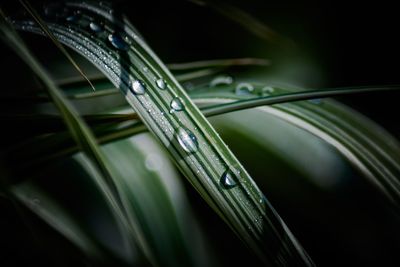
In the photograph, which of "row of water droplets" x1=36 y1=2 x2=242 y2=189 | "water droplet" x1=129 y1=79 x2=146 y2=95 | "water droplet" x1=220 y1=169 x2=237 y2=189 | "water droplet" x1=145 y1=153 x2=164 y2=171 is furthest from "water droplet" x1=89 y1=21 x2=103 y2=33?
"water droplet" x1=220 y1=169 x2=237 y2=189

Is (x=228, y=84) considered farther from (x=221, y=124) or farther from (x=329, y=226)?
(x=329, y=226)

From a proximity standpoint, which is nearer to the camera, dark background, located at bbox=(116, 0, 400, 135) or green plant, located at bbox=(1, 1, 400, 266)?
green plant, located at bbox=(1, 1, 400, 266)

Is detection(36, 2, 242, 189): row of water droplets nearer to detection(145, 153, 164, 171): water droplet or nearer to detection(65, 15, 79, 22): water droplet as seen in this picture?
detection(65, 15, 79, 22): water droplet

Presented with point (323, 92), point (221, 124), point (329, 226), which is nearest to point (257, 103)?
point (323, 92)

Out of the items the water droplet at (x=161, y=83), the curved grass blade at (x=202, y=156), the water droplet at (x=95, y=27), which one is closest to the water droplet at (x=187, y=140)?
the curved grass blade at (x=202, y=156)

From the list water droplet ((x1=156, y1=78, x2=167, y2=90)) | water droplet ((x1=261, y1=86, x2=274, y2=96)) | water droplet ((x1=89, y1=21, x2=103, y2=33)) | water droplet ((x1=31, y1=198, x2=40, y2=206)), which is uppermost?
water droplet ((x1=89, y1=21, x2=103, y2=33))
